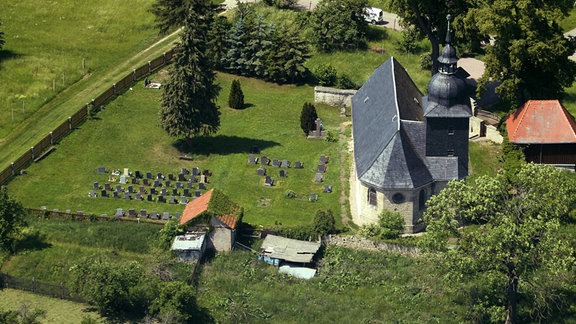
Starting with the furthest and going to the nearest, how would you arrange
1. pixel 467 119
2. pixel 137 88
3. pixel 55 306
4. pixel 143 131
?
pixel 137 88, pixel 143 131, pixel 467 119, pixel 55 306

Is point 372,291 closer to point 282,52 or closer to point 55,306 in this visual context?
point 55,306

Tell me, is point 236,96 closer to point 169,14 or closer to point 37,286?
point 169,14

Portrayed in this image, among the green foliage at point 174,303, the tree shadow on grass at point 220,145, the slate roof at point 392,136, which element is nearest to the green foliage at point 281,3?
the tree shadow on grass at point 220,145

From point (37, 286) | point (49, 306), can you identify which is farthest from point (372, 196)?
point (37, 286)

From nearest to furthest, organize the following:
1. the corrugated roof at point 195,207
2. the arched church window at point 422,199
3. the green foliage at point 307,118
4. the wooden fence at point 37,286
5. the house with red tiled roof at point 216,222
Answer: the wooden fence at point 37,286
the house with red tiled roof at point 216,222
the corrugated roof at point 195,207
the arched church window at point 422,199
the green foliage at point 307,118

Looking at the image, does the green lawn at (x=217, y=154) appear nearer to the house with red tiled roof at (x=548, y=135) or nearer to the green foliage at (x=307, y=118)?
the green foliage at (x=307, y=118)

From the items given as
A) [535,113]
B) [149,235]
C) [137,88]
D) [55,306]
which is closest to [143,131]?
[137,88]

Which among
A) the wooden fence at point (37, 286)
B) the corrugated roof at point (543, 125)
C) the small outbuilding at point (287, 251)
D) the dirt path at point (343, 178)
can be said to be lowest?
the wooden fence at point (37, 286)
